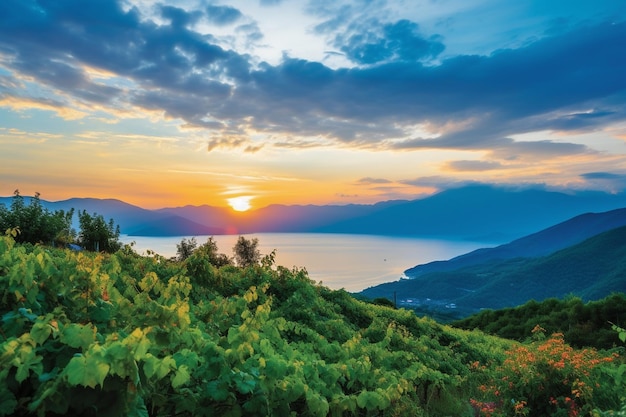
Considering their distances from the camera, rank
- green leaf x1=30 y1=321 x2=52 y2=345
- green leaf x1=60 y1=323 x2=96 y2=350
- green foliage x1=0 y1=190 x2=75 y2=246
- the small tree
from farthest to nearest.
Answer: the small tree, green foliage x1=0 y1=190 x2=75 y2=246, green leaf x1=60 y1=323 x2=96 y2=350, green leaf x1=30 y1=321 x2=52 y2=345

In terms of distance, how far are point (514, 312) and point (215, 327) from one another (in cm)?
2813

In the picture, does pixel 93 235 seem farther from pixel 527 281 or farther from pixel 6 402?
pixel 527 281

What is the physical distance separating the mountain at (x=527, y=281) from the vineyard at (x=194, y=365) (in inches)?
4547

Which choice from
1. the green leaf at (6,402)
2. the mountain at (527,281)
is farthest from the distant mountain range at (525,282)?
the green leaf at (6,402)

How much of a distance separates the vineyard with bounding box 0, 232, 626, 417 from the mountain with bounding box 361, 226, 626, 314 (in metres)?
116

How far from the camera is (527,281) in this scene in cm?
13262

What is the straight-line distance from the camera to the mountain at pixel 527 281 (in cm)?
12400

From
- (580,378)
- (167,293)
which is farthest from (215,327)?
(580,378)

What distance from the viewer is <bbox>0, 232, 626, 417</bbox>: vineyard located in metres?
2.61

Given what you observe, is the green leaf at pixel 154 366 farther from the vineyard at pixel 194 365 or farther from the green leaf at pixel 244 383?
the green leaf at pixel 244 383

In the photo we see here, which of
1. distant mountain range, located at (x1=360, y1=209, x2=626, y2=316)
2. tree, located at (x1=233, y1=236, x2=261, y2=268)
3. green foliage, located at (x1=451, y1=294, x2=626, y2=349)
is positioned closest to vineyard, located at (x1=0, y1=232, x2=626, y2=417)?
green foliage, located at (x1=451, y1=294, x2=626, y2=349)

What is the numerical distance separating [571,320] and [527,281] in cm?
12060

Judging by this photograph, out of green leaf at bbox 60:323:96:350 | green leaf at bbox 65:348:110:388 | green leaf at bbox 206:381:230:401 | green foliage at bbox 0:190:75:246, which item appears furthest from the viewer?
green foliage at bbox 0:190:75:246

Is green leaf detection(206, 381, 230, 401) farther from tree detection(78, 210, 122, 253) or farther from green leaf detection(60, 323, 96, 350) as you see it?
tree detection(78, 210, 122, 253)
